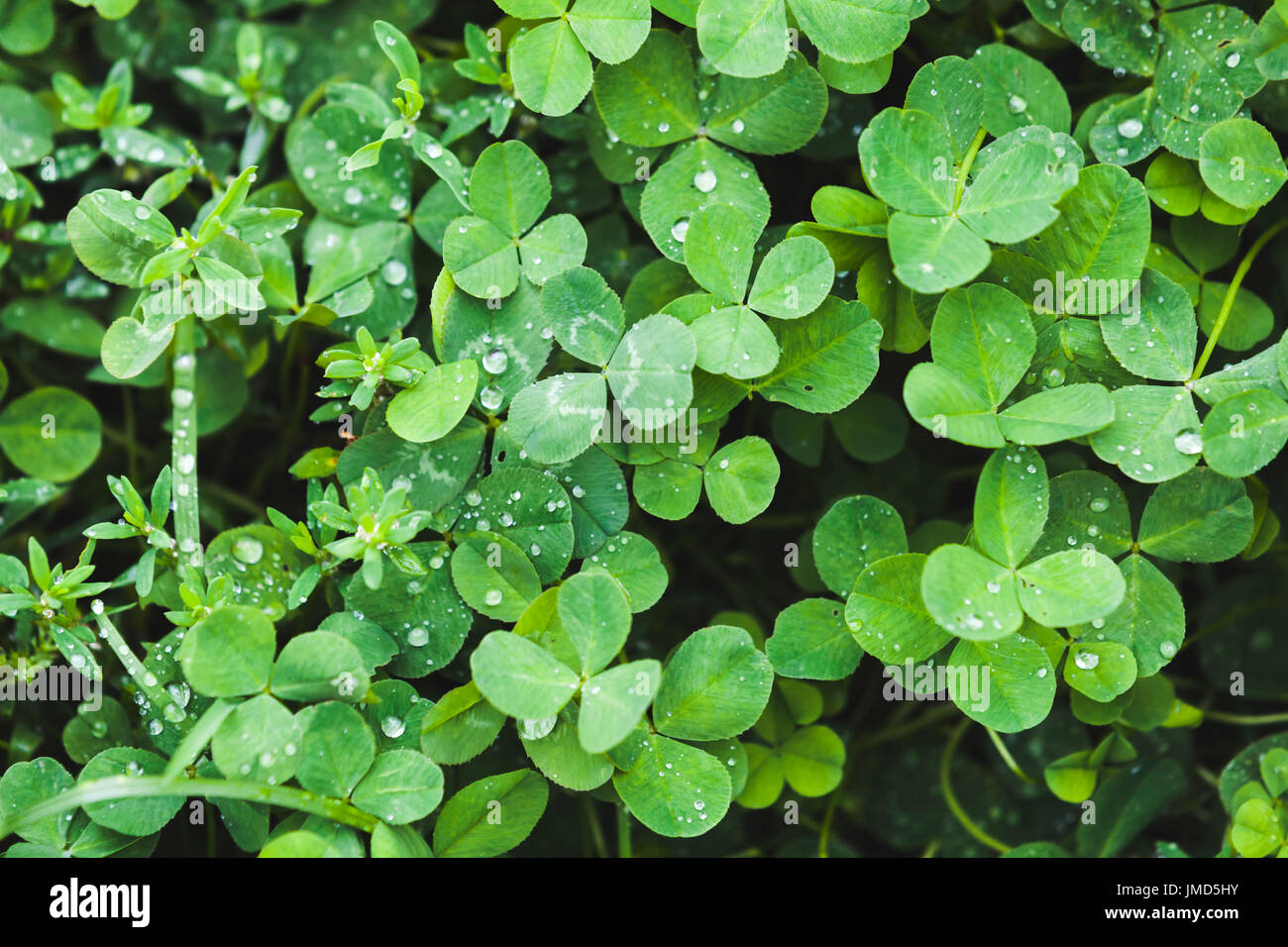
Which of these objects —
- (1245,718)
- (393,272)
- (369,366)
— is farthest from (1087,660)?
(393,272)

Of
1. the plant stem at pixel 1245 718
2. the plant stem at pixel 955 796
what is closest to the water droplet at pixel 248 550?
the plant stem at pixel 955 796


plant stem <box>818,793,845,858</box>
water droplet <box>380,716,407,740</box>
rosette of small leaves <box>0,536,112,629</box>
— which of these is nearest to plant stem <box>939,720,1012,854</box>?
plant stem <box>818,793,845,858</box>

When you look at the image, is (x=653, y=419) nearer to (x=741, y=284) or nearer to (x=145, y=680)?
(x=741, y=284)

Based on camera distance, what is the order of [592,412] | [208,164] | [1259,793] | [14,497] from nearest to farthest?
1. [592,412]
2. [1259,793]
3. [14,497]
4. [208,164]

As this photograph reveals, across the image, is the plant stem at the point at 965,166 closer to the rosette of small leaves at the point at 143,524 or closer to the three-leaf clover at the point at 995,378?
the three-leaf clover at the point at 995,378

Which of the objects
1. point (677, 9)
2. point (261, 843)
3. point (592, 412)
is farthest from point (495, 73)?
point (261, 843)

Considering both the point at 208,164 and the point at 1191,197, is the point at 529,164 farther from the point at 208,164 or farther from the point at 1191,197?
the point at 1191,197
